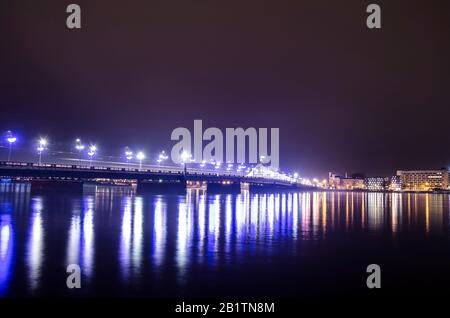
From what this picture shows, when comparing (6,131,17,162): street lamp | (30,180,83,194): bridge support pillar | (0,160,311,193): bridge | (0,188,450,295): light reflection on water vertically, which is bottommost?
(0,188,450,295): light reflection on water

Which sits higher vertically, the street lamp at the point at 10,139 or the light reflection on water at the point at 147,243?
the street lamp at the point at 10,139

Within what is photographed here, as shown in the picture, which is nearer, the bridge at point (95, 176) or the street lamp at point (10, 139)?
the bridge at point (95, 176)

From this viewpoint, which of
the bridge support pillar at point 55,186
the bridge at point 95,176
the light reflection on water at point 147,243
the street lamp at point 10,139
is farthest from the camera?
the bridge support pillar at point 55,186

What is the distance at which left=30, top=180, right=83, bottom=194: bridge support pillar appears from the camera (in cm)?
7656

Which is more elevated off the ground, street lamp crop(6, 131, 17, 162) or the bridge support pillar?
street lamp crop(6, 131, 17, 162)

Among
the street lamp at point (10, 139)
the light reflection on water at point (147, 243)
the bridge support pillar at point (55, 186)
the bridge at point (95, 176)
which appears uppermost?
the street lamp at point (10, 139)

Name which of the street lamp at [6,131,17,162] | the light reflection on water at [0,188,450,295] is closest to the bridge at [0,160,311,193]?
the street lamp at [6,131,17,162]

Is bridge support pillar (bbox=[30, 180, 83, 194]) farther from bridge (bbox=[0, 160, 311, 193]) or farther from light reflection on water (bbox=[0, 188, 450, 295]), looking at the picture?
light reflection on water (bbox=[0, 188, 450, 295])

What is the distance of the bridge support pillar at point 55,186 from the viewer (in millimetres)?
76556

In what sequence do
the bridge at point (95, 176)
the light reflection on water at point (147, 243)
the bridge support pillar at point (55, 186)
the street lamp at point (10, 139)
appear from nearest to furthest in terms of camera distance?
the light reflection on water at point (147, 243)
the bridge at point (95, 176)
the street lamp at point (10, 139)
the bridge support pillar at point (55, 186)

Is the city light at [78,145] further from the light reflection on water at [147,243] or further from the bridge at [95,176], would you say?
the light reflection on water at [147,243]

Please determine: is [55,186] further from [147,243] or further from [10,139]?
[147,243]

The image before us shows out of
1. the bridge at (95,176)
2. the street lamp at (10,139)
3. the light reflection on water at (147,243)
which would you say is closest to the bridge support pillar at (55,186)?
the bridge at (95,176)
